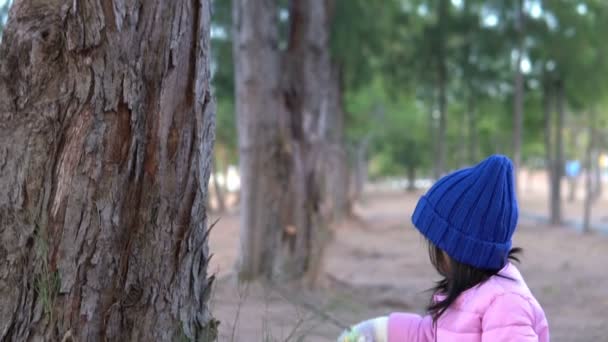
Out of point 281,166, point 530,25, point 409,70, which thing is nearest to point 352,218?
point 409,70

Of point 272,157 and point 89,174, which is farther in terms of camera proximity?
point 272,157

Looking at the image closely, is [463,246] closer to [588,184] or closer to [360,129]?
[588,184]

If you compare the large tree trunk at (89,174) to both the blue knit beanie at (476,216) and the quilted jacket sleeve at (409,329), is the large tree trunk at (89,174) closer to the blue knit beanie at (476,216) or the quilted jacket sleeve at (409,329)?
the quilted jacket sleeve at (409,329)

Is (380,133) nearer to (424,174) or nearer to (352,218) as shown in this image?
(352,218)

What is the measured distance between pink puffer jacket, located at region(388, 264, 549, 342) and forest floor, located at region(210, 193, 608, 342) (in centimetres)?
93

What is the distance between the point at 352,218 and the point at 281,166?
16890 mm

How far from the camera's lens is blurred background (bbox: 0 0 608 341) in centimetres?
967

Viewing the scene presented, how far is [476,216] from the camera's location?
276cm

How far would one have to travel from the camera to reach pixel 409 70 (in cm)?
2945

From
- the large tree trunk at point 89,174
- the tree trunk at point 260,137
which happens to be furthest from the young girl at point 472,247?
the tree trunk at point 260,137

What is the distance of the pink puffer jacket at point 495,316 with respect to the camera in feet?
8.47

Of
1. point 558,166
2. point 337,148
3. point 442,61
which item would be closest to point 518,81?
point 558,166

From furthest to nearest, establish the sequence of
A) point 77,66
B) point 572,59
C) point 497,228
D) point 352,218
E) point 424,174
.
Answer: point 424,174 < point 352,218 < point 572,59 < point 77,66 < point 497,228

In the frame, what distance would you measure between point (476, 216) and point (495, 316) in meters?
0.35
